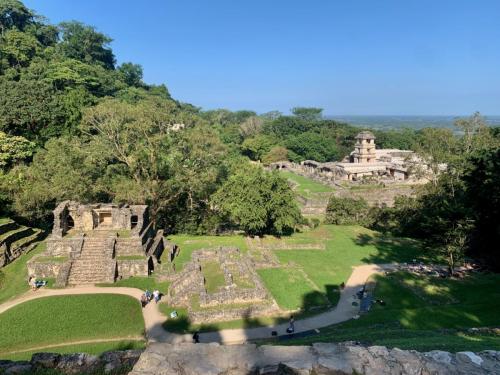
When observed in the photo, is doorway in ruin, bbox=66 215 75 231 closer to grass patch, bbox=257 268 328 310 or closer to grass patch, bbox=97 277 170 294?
grass patch, bbox=97 277 170 294

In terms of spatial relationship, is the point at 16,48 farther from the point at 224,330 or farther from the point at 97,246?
the point at 224,330

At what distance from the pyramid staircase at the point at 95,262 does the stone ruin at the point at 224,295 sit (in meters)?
3.89

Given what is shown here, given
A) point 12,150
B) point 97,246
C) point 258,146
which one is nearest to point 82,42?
point 258,146

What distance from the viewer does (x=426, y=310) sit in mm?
18016

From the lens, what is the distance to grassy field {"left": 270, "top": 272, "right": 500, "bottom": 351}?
14219 mm

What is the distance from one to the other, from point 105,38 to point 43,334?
75.7m

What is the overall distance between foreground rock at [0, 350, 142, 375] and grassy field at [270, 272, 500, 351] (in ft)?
24.0

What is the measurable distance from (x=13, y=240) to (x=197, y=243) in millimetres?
12308

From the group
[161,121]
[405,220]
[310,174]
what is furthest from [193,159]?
[310,174]

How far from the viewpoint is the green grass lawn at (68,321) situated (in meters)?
14.7

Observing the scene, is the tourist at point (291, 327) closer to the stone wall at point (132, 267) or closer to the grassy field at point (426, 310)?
the grassy field at point (426, 310)

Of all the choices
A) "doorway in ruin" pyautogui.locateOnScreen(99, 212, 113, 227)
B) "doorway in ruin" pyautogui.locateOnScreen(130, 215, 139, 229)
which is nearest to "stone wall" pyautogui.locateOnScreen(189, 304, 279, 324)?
"doorway in ruin" pyautogui.locateOnScreen(130, 215, 139, 229)

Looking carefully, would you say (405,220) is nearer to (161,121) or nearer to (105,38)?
(161,121)

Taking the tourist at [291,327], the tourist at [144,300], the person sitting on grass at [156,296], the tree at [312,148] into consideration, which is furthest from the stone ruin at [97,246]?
the tree at [312,148]
